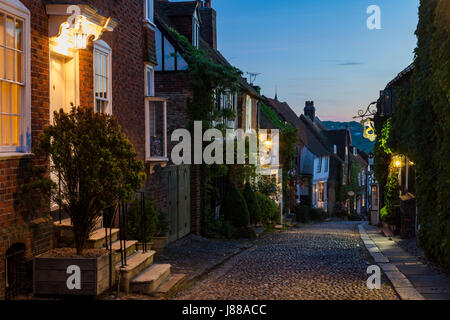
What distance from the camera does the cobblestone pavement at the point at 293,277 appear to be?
869cm

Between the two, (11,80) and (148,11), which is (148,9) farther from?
(11,80)

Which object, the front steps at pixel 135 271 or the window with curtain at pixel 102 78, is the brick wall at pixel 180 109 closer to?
the window with curtain at pixel 102 78

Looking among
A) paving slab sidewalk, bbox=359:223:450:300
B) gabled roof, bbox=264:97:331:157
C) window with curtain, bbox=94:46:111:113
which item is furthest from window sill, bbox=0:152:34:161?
gabled roof, bbox=264:97:331:157

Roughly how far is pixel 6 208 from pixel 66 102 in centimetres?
275

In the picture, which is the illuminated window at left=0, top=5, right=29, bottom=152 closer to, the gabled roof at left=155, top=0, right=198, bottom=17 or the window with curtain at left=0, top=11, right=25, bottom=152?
the window with curtain at left=0, top=11, right=25, bottom=152

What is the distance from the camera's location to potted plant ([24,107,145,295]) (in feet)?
22.8

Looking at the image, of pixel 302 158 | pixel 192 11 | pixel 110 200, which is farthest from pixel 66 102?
pixel 302 158

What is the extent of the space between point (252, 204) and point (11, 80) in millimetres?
16405

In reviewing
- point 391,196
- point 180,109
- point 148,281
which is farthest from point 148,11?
point 391,196

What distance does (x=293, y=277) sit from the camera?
10.3 m

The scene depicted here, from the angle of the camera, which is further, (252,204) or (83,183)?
(252,204)

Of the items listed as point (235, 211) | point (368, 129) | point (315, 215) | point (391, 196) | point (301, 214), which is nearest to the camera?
point (235, 211)

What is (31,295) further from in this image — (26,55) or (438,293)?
(438,293)

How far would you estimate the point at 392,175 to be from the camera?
22.0m
